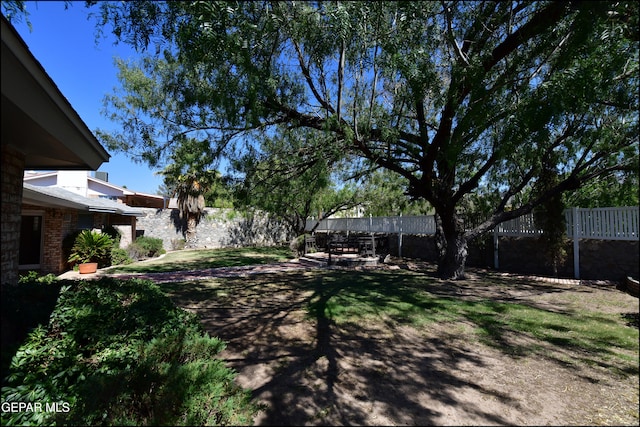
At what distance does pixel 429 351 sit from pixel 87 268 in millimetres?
12902

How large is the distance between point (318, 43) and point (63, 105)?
14.7 ft

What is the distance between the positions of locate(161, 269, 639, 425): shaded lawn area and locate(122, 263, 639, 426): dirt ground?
0.05 feet

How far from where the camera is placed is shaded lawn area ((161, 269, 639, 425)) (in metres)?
3.09

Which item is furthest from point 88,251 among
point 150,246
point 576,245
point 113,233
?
point 576,245

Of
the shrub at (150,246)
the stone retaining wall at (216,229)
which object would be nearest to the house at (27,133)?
the shrub at (150,246)

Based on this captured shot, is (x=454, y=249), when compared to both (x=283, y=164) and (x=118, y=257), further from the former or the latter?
(x=118, y=257)

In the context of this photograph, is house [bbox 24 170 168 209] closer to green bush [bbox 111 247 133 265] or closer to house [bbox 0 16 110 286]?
green bush [bbox 111 247 133 265]

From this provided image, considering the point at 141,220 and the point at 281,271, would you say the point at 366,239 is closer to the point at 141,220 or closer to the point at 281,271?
the point at 281,271

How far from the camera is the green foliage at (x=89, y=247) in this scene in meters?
12.9

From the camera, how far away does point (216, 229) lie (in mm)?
27328

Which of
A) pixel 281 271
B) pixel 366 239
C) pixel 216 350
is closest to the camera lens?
pixel 216 350

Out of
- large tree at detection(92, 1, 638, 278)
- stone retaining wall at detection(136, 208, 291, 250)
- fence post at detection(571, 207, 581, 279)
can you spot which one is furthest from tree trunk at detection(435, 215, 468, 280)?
stone retaining wall at detection(136, 208, 291, 250)

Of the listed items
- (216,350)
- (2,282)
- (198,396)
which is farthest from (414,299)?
(2,282)

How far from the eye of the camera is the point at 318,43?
625cm
